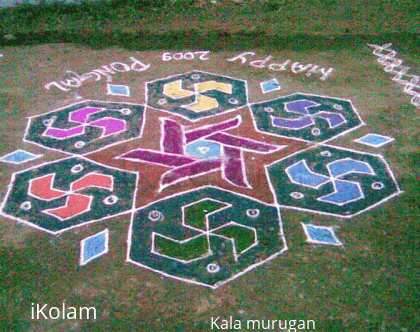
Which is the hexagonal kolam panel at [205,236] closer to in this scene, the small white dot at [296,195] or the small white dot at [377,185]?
the small white dot at [296,195]

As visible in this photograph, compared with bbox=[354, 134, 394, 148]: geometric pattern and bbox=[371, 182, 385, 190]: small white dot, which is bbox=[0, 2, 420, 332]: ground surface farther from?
bbox=[371, 182, 385, 190]: small white dot

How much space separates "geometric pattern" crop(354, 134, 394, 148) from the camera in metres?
5.91

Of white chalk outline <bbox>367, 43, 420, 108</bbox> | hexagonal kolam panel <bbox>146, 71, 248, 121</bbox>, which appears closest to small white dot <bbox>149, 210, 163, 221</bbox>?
hexagonal kolam panel <bbox>146, 71, 248, 121</bbox>

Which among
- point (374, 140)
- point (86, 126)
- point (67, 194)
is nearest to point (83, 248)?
point (67, 194)

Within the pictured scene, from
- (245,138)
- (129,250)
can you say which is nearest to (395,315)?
(129,250)

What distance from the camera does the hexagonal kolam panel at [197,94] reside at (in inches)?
263

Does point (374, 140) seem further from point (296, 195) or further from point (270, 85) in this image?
point (270, 85)

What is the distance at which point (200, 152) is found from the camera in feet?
19.2

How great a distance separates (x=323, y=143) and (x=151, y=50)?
12.4 feet

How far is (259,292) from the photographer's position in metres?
4.10

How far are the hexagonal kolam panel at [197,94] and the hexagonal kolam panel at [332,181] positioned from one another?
150cm

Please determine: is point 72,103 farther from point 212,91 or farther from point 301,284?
point 301,284

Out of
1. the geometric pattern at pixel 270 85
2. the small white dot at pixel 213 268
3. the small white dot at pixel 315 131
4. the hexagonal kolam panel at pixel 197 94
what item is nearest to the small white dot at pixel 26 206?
the small white dot at pixel 213 268

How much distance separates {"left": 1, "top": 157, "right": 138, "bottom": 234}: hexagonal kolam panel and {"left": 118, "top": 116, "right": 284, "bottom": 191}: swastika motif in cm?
39
